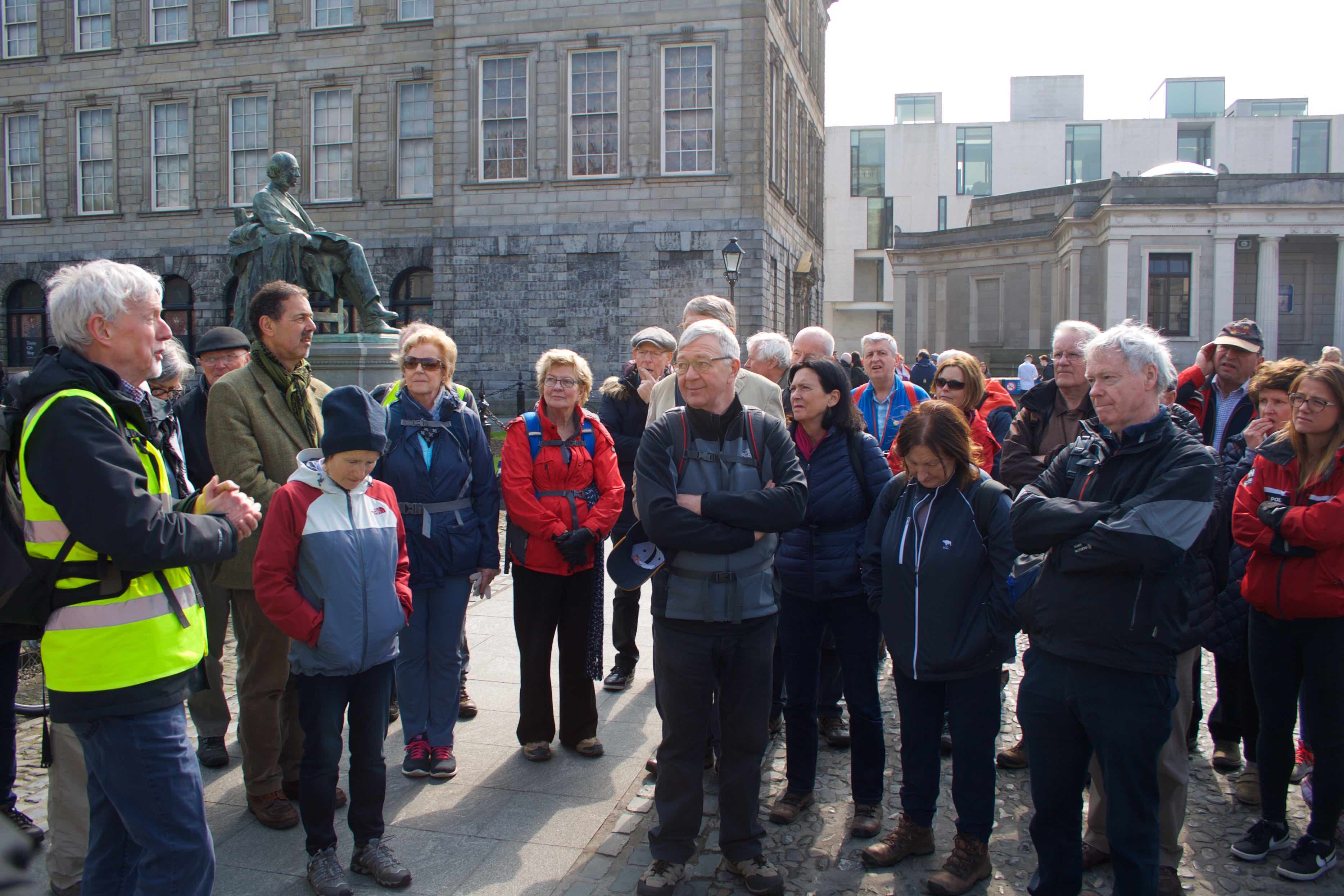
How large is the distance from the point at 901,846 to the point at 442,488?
2595 millimetres

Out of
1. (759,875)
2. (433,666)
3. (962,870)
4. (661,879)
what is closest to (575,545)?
(433,666)

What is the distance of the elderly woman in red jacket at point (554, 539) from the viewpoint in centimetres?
470

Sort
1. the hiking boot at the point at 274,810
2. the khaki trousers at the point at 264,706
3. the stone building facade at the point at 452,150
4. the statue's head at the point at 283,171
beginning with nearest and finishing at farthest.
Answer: the hiking boot at the point at 274,810, the khaki trousers at the point at 264,706, the statue's head at the point at 283,171, the stone building facade at the point at 452,150

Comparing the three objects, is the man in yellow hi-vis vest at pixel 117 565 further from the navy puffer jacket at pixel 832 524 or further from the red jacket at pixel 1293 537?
the red jacket at pixel 1293 537

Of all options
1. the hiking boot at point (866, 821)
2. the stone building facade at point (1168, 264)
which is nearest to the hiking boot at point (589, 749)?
the hiking boot at point (866, 821)

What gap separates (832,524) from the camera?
13.5ft

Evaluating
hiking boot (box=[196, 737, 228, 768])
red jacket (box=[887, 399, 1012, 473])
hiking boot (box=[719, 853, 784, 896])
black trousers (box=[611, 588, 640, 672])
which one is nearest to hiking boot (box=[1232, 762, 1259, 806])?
red jacket (box=[887, 399, 1012, 473])

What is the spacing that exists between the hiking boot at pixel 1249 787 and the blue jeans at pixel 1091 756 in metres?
1.51

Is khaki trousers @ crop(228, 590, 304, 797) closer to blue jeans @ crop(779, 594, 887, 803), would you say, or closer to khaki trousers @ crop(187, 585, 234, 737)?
khaki trousers @ crop(187, 585, 234, 737)

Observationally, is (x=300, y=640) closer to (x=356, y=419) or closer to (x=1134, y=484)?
(x=356, y=419)

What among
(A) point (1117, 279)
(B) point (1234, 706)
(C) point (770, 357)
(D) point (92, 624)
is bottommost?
(B) point (1234, 706)

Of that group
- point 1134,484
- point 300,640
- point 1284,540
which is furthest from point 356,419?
point 1284,540

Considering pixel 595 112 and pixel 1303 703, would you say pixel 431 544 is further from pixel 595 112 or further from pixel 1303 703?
pixel 595 112

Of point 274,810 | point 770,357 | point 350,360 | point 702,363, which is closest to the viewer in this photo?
point 702,363
